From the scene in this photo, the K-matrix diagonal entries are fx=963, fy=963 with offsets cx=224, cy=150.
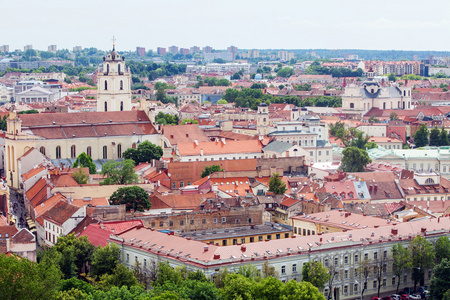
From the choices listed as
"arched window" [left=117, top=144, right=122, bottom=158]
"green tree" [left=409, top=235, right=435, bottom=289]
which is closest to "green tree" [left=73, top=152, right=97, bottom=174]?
"arched window" [left=117, top=144, right=122, bottom=158]

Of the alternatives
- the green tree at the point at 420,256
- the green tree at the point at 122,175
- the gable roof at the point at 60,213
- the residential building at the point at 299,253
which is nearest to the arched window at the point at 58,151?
the green tree at the point at 122,175

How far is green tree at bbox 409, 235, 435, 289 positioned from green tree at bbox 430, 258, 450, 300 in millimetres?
2719

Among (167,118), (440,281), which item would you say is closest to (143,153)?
(440,281)

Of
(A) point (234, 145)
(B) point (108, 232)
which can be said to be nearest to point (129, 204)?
(B) point (108, 232)

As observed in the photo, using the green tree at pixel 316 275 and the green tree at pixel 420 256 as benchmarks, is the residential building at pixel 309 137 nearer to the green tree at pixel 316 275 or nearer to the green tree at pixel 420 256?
the green tree at pixel 420 256

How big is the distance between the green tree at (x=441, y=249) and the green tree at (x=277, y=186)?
18.8 metres

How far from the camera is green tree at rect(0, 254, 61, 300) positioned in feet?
135

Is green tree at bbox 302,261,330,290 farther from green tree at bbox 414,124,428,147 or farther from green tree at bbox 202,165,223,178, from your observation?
green tree at bbox 414,124,428,147

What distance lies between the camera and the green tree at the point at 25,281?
41.1 meters

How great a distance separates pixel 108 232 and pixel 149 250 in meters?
5.81

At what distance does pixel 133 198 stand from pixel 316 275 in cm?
1847

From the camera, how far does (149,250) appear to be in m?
48.8

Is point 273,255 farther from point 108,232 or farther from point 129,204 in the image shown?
point 129,204

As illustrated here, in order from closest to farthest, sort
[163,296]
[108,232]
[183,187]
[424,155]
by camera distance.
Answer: [163,296]
[108,232]
[183,187]
[424,155]
